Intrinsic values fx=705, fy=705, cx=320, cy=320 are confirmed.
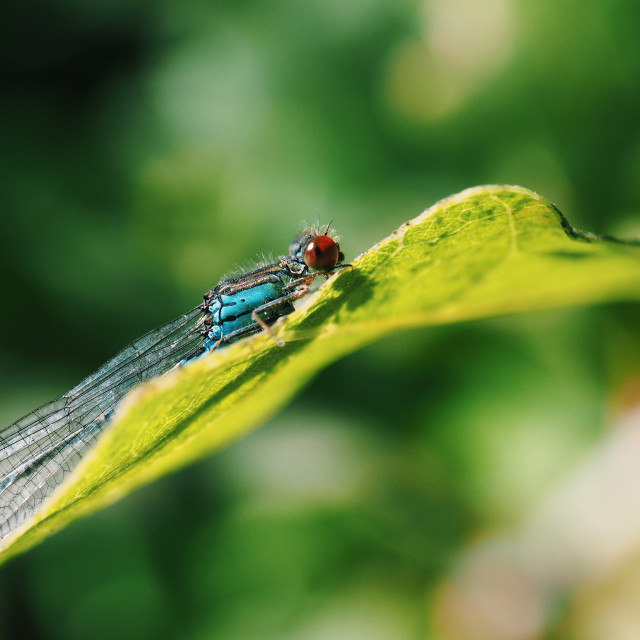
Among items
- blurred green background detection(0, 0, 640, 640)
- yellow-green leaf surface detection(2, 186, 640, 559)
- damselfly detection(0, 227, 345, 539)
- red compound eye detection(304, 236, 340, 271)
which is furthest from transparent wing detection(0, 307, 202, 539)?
yellow-green leaf surface detection(2, 186, 640, 559)

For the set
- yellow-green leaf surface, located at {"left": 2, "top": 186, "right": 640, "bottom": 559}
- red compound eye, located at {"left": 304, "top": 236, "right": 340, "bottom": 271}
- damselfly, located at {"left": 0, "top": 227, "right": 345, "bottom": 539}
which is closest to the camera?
yellow-green leaf surface, located at {"left": 2, "top": 186, "right": 640, "bottom": 559}

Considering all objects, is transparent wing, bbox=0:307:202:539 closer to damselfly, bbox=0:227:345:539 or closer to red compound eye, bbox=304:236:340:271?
damselfly, bbox=0:227:345:539

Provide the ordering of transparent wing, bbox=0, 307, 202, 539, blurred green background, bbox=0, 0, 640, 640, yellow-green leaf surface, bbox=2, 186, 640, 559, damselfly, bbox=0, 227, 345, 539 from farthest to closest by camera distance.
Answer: transparent wing, bbox=0, 307, 202, 539 < damselfly, bbox=0, 227, 345, 539 < blurred green background, bbox=0, 0, 640, 640 < yellow-green leaf surface, bbox=2, 186, 640, 559

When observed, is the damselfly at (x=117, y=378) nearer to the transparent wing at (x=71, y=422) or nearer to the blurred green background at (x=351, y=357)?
the transparent wing at (x=71, y=422)

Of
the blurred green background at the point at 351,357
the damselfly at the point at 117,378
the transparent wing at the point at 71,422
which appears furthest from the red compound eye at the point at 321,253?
the transparent wing at the point at 71,422

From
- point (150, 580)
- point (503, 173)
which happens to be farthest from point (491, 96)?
point (150, 580)

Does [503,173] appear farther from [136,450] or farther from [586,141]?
[136,450]
